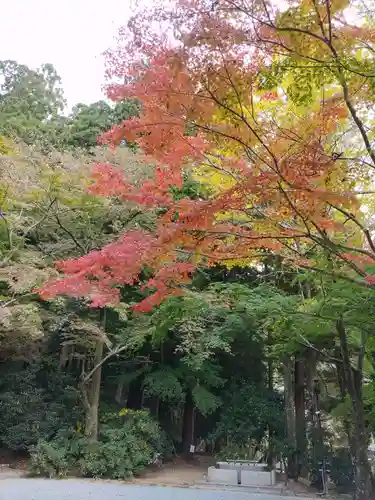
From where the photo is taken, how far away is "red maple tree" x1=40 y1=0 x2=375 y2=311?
113 inches

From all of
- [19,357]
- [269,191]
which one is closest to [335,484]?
[19,357]

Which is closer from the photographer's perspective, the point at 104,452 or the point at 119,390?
the point at 104,452

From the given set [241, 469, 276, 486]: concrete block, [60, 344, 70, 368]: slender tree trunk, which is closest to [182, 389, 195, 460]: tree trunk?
[60, 344, 70, 368]: slender tree trunk

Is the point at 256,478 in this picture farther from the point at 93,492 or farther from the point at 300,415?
the point at 93,492

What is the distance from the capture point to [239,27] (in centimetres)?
288

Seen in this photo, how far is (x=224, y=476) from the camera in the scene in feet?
36.4

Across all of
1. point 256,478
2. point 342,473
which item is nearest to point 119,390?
point 256,478

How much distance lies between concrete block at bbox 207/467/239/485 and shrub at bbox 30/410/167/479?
1.79 meters

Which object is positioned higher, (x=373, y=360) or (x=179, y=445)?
(x=373, y=360)

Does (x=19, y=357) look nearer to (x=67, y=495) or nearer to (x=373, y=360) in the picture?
(x=67, y=495)

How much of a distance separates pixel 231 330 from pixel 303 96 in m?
8.68

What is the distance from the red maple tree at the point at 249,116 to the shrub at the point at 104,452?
26.6ft

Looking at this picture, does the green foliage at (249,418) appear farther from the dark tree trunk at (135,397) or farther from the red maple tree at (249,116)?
the red maple tree at (249,116)

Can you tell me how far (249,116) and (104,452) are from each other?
399 inches
